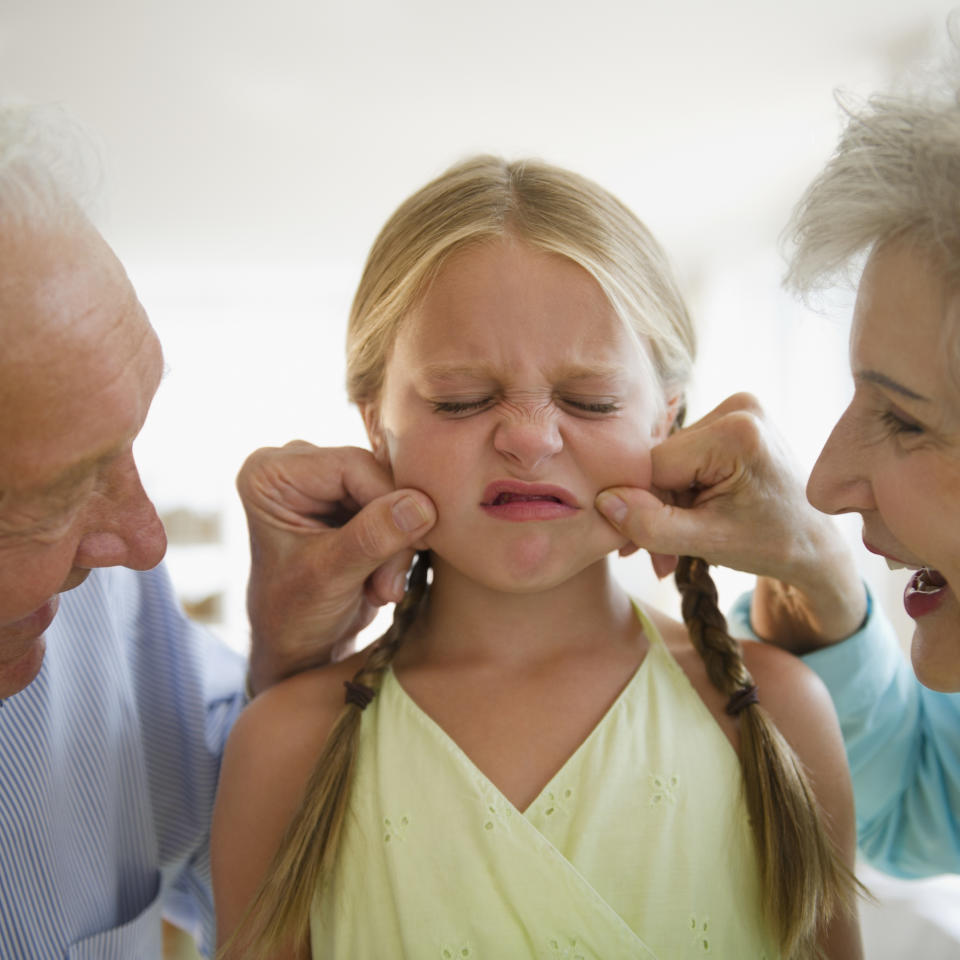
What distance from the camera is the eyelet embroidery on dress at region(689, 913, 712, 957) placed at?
3.81 ft

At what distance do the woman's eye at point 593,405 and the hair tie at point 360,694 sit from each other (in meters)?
0.49

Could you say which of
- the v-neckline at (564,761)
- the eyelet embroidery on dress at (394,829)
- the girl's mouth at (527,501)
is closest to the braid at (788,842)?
the v-neckline at (564,761)

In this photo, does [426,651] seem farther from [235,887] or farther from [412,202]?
[412,202]

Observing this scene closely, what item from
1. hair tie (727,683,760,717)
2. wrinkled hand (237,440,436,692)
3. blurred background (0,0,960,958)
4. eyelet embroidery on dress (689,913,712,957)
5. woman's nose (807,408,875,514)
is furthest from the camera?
blurred background (0,0,960,958)

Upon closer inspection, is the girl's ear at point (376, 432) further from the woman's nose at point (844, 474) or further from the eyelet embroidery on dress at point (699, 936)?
the eyelet embroidery on dress at point (699, 936)

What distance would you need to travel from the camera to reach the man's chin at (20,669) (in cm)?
115

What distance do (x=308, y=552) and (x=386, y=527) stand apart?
0.60ft

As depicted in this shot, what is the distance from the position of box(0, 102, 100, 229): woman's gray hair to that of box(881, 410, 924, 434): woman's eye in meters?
0.90

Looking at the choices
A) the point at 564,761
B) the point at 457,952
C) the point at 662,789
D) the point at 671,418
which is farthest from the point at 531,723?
the point at 671,418

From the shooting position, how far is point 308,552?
1402 mm

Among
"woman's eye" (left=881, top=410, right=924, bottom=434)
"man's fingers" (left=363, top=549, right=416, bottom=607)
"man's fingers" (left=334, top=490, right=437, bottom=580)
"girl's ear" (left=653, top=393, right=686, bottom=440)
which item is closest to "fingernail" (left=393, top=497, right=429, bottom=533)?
"man's fingers" (left=334, top=490, right=437, bottom=580)

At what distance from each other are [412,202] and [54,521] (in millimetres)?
727

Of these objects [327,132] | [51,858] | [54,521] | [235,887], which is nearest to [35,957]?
[51,858]

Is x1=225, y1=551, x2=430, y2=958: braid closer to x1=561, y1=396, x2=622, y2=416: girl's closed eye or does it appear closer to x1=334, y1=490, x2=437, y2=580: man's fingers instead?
x1=334, y1=490, x2=437, y2=580: man's fingers
